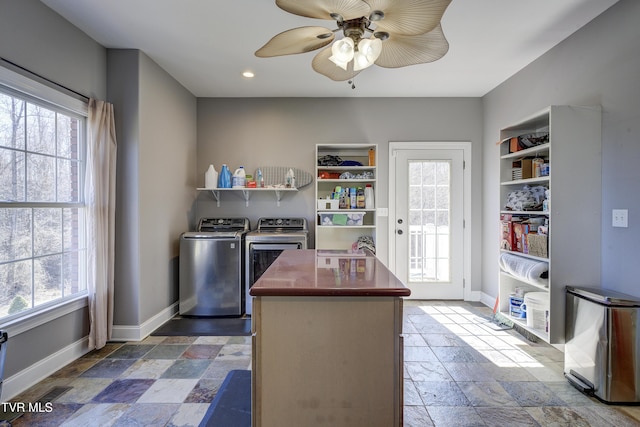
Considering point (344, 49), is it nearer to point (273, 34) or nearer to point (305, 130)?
point (273, 34)

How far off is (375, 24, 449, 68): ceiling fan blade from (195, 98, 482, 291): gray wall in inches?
82.3

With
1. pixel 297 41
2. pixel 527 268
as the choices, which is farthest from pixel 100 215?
pixel 527 268

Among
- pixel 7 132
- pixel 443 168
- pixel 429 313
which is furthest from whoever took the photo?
pixel 443 168

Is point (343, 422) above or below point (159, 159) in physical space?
below

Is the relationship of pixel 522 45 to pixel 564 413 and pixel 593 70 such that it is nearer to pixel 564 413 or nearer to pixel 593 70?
pixel 593 70

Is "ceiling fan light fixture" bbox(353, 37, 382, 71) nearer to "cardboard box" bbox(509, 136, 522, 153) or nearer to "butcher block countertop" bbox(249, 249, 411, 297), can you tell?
"butcher block countertop" bbox(249, 249, 411, 297)

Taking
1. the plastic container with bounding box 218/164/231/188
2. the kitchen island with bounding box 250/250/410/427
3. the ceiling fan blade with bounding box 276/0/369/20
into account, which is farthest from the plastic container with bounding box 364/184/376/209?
the kitchen island with bounding box 250/250/410/427

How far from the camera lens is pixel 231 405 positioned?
178cm

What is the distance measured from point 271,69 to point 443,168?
238cm

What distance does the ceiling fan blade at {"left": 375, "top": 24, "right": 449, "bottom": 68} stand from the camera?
1.62m

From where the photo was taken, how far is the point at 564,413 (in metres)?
1.83

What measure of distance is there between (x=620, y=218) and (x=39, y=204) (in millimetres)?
3999

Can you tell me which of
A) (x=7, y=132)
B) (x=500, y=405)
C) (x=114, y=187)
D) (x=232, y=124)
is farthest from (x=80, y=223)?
(x=500, y=405)

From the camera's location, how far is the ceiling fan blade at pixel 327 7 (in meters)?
1.35
